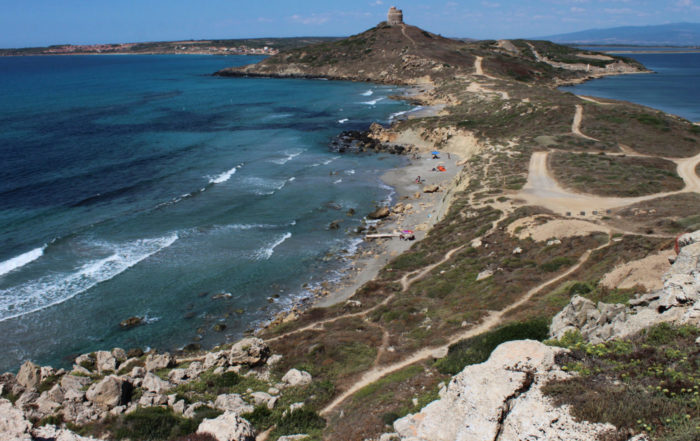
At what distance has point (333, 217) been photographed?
158 ft

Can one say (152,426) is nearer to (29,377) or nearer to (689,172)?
(29,377)

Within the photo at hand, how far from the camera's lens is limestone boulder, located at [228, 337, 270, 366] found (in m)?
20.9

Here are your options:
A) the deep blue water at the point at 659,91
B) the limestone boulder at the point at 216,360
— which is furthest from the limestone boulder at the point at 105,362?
the deep blue water at the point at 659,91

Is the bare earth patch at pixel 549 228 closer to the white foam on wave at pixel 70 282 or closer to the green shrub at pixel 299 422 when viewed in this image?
the green shrub at pixel 299 422

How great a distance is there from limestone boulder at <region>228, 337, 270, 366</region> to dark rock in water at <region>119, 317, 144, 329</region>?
40.0 ft

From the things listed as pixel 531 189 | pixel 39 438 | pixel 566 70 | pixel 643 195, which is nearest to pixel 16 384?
pixel 39 438

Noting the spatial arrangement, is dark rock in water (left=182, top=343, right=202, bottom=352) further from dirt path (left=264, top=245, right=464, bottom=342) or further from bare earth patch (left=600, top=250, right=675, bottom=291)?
bare earth patch (left=600, top=250, right=675, bottom=291)

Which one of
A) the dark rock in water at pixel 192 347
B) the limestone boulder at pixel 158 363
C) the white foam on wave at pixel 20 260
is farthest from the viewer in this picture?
the white foam on wave at pixel 20 260

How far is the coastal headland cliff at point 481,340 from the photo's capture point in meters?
10.6

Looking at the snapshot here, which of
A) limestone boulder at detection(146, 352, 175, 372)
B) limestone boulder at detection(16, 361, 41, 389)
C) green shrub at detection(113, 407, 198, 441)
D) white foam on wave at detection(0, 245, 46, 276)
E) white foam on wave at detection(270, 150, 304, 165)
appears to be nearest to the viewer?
green shrub at detection(113, 407, 198, 441)

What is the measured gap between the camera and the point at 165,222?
152 ft

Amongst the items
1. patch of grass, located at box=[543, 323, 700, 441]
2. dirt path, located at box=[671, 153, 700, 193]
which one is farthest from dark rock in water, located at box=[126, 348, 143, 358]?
dirt path, located at box=[671, 153, 700, 193]

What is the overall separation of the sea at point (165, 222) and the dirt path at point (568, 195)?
1602 centimetres

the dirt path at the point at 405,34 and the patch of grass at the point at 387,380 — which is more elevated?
the dirt path at the point at 405,34
